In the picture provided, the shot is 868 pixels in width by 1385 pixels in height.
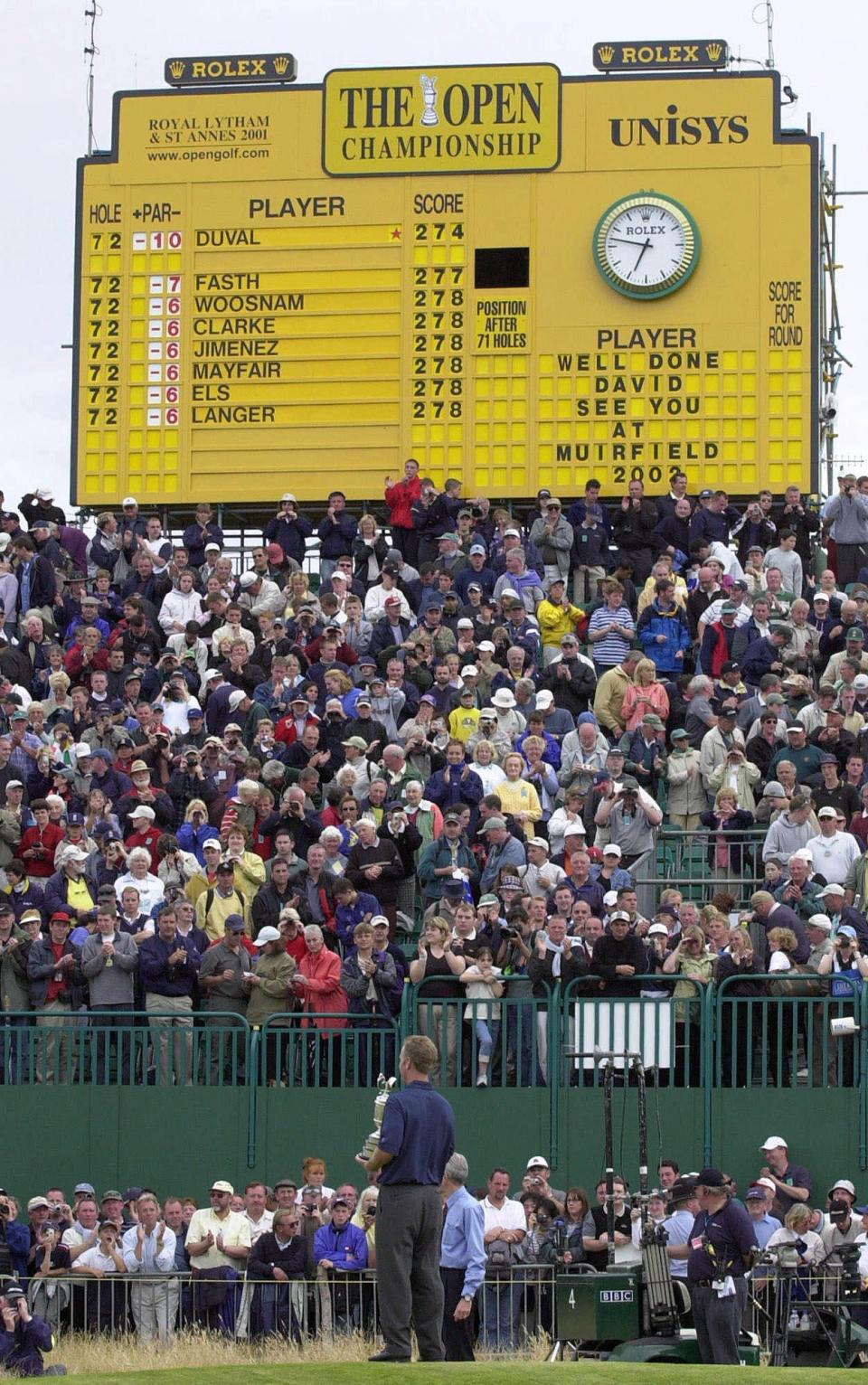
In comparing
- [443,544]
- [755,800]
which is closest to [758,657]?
[755,800]

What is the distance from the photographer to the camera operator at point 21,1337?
673 inches

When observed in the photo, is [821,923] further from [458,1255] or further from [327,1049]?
[458,1255]

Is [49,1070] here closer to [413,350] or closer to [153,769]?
[153,769]

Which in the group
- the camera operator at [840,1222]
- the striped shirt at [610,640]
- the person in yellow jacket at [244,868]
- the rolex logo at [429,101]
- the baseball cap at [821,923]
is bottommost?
the camera operator at [840,1222]

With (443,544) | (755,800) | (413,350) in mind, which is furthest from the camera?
(413,350)

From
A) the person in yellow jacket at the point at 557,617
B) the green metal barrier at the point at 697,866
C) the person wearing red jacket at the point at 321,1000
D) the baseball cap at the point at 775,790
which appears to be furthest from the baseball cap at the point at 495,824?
the person in yellow jacket at the point at 557,617

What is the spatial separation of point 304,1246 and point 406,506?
1174 centimetres

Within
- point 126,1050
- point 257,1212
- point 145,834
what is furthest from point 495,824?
point 257,1212

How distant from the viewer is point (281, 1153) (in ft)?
71.8

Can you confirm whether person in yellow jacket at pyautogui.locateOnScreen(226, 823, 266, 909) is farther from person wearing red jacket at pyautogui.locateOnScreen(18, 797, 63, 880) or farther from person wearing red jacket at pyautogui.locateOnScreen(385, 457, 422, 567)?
person wearing red jacket at pyautogui.locateOnScreen(385, 457, 422, 567)

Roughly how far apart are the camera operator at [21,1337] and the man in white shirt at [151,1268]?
188 centimetres

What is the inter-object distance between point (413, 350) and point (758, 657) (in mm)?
7372

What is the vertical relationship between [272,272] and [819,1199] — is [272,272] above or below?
above

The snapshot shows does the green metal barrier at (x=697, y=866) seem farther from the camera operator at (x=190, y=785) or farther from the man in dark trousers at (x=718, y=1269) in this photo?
the man in dark trousers at (x=718, y=1269)
